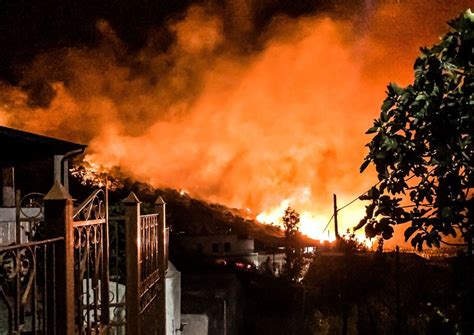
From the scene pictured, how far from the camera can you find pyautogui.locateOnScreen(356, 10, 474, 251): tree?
2.73 metres

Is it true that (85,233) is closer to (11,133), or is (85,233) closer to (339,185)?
(11,133)

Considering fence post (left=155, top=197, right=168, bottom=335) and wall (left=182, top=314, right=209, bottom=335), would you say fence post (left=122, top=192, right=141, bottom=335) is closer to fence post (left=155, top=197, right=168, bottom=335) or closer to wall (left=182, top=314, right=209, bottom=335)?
fence post (left=155, top=197, right=168, bottom=335)

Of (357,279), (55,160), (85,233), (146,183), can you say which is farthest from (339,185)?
(85,233)

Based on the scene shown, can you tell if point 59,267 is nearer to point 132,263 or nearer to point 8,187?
point 132,263

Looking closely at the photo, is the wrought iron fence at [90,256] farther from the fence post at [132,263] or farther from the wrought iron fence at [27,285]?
the fence post at [132,263]

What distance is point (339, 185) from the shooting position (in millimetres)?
52094

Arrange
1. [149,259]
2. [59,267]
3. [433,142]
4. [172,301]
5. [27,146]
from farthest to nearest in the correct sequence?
[27,146] → [172,301] → [149,259] → [59,267] → [433,142]

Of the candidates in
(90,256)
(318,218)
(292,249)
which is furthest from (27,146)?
(318,218)

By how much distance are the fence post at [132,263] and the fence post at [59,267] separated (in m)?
2.23

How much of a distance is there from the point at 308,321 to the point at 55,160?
1222 cm

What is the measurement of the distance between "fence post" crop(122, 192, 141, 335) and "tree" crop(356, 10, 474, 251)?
12.0ft

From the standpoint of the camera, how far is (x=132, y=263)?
231 inches

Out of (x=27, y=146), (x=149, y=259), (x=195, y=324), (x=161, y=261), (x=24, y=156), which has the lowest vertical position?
(x=195, y=324)

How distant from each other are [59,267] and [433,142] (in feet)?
9.51
